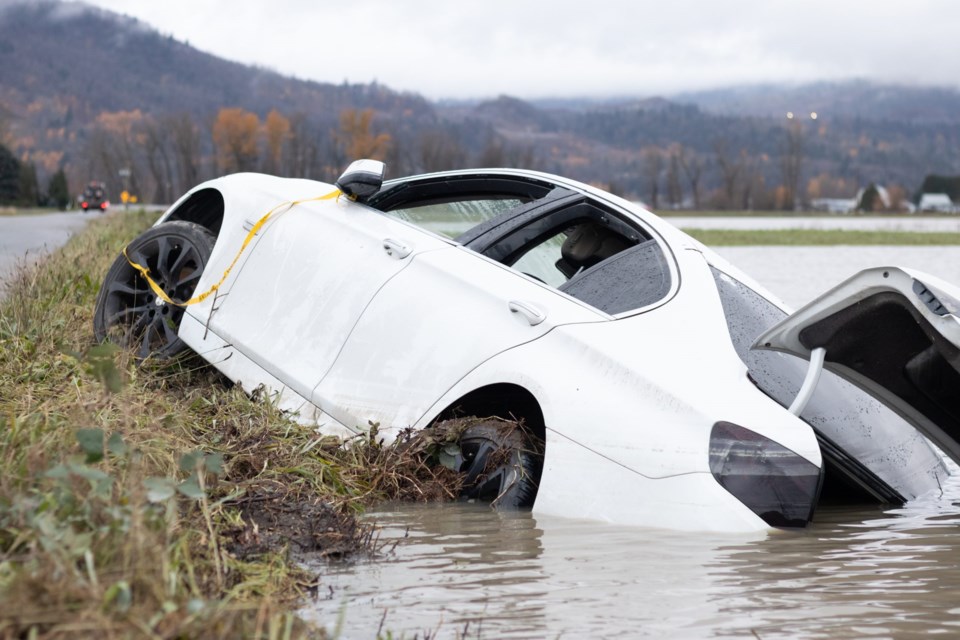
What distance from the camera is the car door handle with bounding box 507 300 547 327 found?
4871 millimetres

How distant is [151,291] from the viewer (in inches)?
273

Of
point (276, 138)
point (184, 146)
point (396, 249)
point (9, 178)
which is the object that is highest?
point (396, 249)

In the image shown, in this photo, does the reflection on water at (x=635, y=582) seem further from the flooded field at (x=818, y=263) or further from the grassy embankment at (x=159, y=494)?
the flooded field at (x=818, y=263)

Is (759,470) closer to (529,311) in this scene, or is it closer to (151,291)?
(529,311)

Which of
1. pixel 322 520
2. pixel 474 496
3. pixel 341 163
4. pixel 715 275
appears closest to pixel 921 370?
pixel 715 275

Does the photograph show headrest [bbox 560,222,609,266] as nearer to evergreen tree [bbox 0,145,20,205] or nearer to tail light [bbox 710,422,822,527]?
tail light [bbox 710,422,822,527]

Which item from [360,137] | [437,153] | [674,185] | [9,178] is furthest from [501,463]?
[674,185]

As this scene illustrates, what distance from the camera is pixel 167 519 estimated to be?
3287 mm

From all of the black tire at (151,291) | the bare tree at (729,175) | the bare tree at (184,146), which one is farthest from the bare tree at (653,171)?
the black tire at (151,291)

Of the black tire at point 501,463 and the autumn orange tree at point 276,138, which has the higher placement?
the black tire at point 501,463

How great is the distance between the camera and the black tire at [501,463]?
5.00 metres

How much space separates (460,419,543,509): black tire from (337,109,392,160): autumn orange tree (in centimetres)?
11643

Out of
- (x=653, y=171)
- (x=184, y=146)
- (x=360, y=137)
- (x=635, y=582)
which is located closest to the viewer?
(x=635, y=582)

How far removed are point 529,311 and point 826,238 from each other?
39.5 metres
